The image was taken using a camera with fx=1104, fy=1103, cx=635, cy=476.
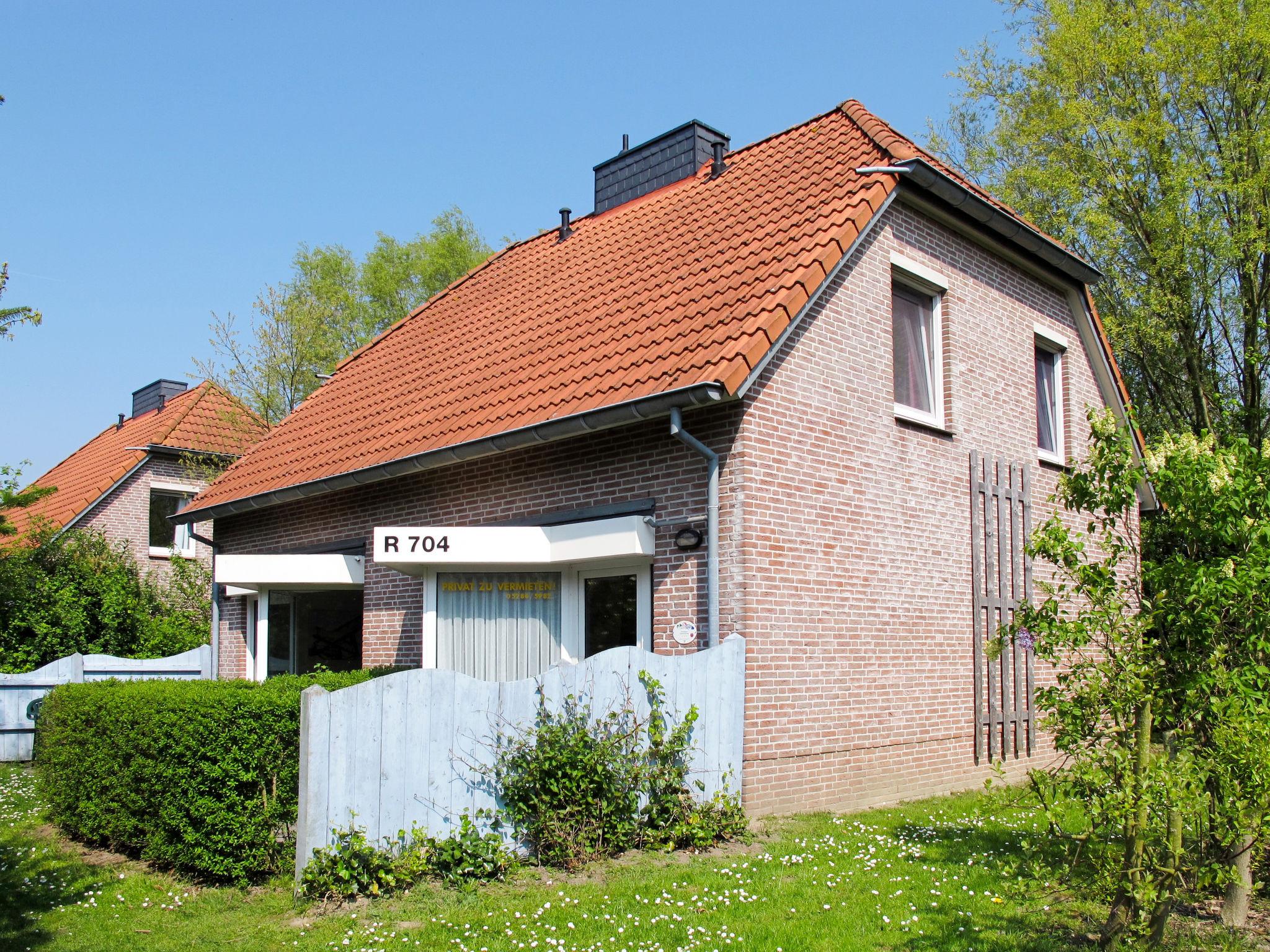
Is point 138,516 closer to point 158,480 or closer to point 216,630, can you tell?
point 158,480

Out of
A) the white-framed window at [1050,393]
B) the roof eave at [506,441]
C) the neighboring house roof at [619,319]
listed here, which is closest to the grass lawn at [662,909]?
the roof eave at [506,441]

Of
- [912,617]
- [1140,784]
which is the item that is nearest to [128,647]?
[912,617]

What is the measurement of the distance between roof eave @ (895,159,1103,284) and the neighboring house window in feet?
65.4

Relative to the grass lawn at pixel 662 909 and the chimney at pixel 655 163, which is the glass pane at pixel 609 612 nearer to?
the grass lawn at pixel 662 909

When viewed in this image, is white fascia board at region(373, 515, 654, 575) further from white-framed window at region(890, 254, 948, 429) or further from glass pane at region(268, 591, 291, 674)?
glass pane at region(268, 591, 291, 674)

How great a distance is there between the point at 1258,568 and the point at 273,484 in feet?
36.6

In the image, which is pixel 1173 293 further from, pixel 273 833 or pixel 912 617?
pixel 273 833

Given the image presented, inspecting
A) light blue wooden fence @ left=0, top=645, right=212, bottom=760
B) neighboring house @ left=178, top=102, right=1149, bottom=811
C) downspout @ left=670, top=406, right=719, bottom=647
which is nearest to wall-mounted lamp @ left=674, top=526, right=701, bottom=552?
neighboring house @ left=178, top=102, right=1149, bottom=811

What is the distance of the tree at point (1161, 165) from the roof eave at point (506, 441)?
13.6 m

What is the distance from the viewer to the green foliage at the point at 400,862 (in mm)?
6758

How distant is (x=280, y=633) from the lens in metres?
14.5

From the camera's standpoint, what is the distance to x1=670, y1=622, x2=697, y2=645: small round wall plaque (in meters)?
8.85

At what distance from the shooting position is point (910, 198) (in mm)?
11039

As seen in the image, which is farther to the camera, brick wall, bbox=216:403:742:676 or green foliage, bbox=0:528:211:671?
green foliage, bbox=0:528:211:671
